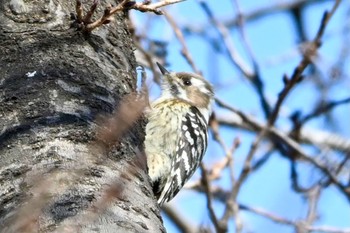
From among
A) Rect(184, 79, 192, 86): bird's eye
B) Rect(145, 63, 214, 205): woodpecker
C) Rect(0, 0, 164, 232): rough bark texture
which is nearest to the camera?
Rect(0, 0, 164, 232): rough bark texture

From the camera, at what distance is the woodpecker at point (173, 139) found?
5.52 metres

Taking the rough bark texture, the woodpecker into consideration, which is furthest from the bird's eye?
the rough bark texture

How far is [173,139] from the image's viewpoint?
5.79 m

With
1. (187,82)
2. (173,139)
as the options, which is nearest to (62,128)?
(173,139)

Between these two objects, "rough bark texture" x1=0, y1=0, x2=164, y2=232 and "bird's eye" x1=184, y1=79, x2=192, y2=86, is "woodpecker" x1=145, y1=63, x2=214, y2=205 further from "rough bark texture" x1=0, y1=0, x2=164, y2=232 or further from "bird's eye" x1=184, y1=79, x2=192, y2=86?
"rough bark texture" x1=0, y1=0, x2=164, y2=232

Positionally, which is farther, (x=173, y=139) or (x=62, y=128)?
(x=173, y=139)

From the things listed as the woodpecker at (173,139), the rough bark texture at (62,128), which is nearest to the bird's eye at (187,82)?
the woodpecker at (173,139)

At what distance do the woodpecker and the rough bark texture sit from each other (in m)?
1.39

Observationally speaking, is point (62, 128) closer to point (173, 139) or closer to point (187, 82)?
point (173, 139)

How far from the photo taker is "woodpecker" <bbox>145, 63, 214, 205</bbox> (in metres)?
5.52

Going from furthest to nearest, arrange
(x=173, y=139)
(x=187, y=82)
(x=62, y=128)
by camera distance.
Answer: (x=187, y=82)
(x=173, y=139)
(x=62, y=128)

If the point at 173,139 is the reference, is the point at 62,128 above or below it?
above

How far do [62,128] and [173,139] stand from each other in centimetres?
244

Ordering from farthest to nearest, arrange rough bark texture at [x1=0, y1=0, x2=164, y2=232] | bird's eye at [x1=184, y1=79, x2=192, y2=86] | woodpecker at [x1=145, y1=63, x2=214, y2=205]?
bird's eye at [x1=184, y1=79, x2=192, y2=86] < woodpecker at [x1=145, y1=63, x2=214, y2=205] < rough bark texture at [x1=0, y1=0, x2=164, y2=232]
